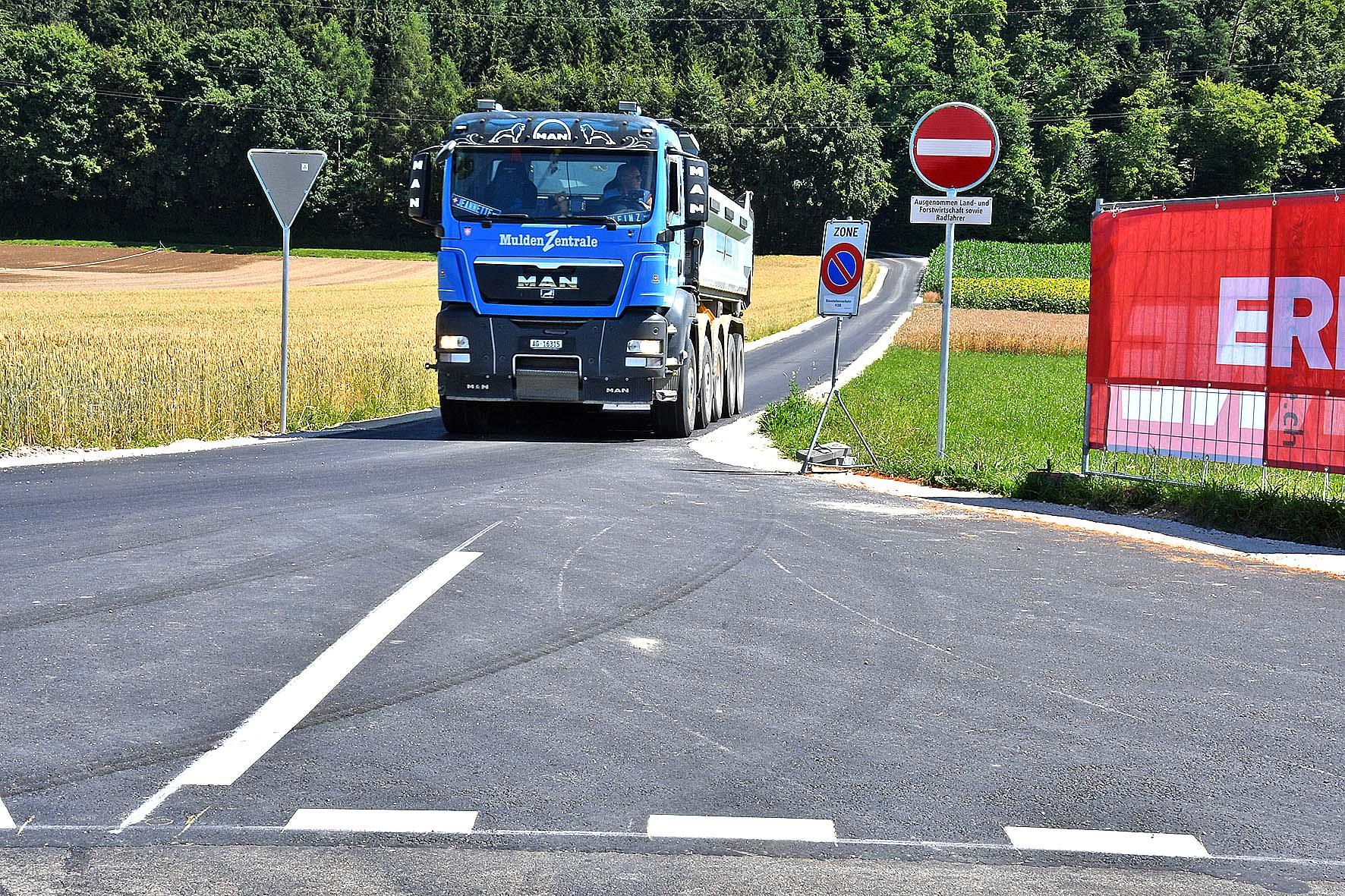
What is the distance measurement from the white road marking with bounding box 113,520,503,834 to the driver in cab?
360 inches

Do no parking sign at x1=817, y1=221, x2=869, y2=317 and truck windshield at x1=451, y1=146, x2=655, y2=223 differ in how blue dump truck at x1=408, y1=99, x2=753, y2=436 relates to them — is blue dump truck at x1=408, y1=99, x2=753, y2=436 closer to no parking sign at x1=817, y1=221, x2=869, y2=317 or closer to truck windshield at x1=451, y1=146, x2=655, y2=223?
truck windshield at x1=451, y1=146, x2=655, y2=223

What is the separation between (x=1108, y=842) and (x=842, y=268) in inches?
428

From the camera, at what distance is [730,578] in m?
7.67

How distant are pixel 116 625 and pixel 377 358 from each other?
1678cm

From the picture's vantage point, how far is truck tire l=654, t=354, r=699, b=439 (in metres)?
17.1

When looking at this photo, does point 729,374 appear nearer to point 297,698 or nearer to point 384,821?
point 297,698

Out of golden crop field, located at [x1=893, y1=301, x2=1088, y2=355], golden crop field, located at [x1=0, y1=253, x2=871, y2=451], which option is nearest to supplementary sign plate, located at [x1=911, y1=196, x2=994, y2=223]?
golden crop field, located at [x1=0, y1=253, x2=871, y2=451]

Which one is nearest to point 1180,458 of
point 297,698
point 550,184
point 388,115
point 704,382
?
point 297,698

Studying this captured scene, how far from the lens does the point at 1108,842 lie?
3932 mm

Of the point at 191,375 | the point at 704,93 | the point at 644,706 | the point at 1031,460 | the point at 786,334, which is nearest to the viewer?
the point at 644,706

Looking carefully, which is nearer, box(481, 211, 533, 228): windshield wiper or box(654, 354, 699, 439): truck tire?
box(481, 211, 533, 228): windshield wiper

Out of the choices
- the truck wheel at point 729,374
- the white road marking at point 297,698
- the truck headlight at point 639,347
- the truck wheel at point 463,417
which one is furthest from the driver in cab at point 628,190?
the white road marking at point 297,698

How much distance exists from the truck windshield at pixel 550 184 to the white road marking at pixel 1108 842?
498 inches

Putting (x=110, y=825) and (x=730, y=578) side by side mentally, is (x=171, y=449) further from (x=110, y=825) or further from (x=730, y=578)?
(x=110, y=825)
